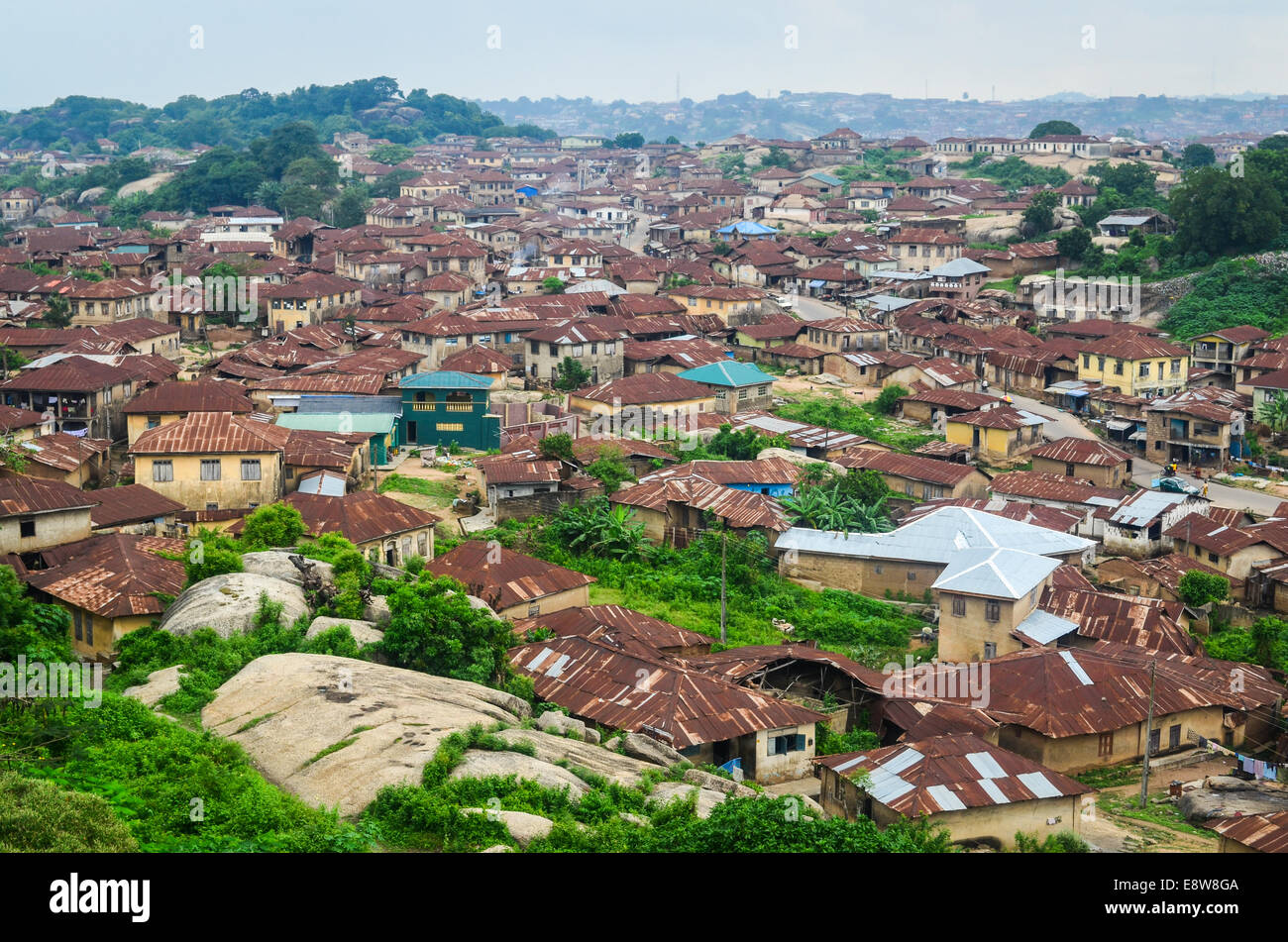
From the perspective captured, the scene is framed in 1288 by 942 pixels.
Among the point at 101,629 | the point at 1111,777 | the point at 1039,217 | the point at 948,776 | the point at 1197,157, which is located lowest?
the point at 1111,777

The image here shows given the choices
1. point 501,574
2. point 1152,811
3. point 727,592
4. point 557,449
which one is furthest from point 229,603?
point 557,449

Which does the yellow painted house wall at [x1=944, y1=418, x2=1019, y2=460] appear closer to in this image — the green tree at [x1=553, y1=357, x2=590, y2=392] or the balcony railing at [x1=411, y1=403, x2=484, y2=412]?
the green tree at [x1=553, y1=357, x2=590, y2=392]

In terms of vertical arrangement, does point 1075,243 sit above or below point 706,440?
above

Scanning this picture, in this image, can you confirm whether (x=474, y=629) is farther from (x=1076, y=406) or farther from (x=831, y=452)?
(x=1076, y=406)

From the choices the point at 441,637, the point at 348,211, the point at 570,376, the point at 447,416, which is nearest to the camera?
the point at 441,637

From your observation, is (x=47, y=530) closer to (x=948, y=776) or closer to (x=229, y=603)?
(x=229, y=603)

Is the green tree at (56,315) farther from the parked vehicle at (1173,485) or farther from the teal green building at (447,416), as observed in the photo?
the parked vehicle at (1173,485)

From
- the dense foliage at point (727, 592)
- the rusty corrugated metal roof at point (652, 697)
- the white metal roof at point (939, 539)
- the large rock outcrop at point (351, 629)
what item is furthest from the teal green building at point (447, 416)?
the large rock outcrop at point (351, 629)
